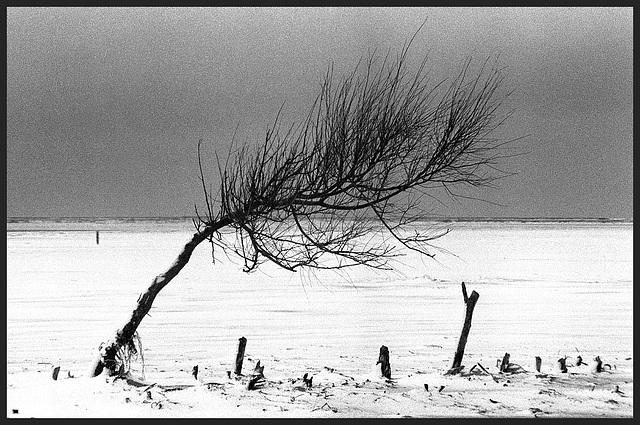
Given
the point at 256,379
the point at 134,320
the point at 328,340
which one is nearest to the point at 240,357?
the point at 256,379

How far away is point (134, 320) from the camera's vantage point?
6824 millimetres

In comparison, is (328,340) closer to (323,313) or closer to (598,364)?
(323,313)

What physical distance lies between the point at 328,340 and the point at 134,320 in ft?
10.5

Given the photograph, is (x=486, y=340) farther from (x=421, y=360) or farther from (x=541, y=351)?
(x=421, y=360)

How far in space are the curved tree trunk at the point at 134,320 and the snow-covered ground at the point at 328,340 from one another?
0.19m

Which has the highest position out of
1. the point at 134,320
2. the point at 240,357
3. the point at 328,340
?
the point at 134,320

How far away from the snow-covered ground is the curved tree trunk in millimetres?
193

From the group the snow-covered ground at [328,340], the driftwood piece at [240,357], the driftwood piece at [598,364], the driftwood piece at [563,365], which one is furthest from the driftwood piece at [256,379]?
the driftwood piece at [598,364]

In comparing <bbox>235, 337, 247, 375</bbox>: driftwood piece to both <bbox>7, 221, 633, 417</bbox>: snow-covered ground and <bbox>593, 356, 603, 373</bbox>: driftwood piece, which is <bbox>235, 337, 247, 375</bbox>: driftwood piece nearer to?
<bbox>7, 221, 633, 417</bbox>: snow-covered ground

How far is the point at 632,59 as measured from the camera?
7629 millimetres

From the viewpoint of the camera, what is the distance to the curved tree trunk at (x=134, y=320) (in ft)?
22.2

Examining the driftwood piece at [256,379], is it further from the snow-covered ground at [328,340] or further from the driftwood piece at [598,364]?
the driftwood piece at [598,364]

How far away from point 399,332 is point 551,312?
324cm

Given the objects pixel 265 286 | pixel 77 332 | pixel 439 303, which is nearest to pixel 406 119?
pixel 77 332
